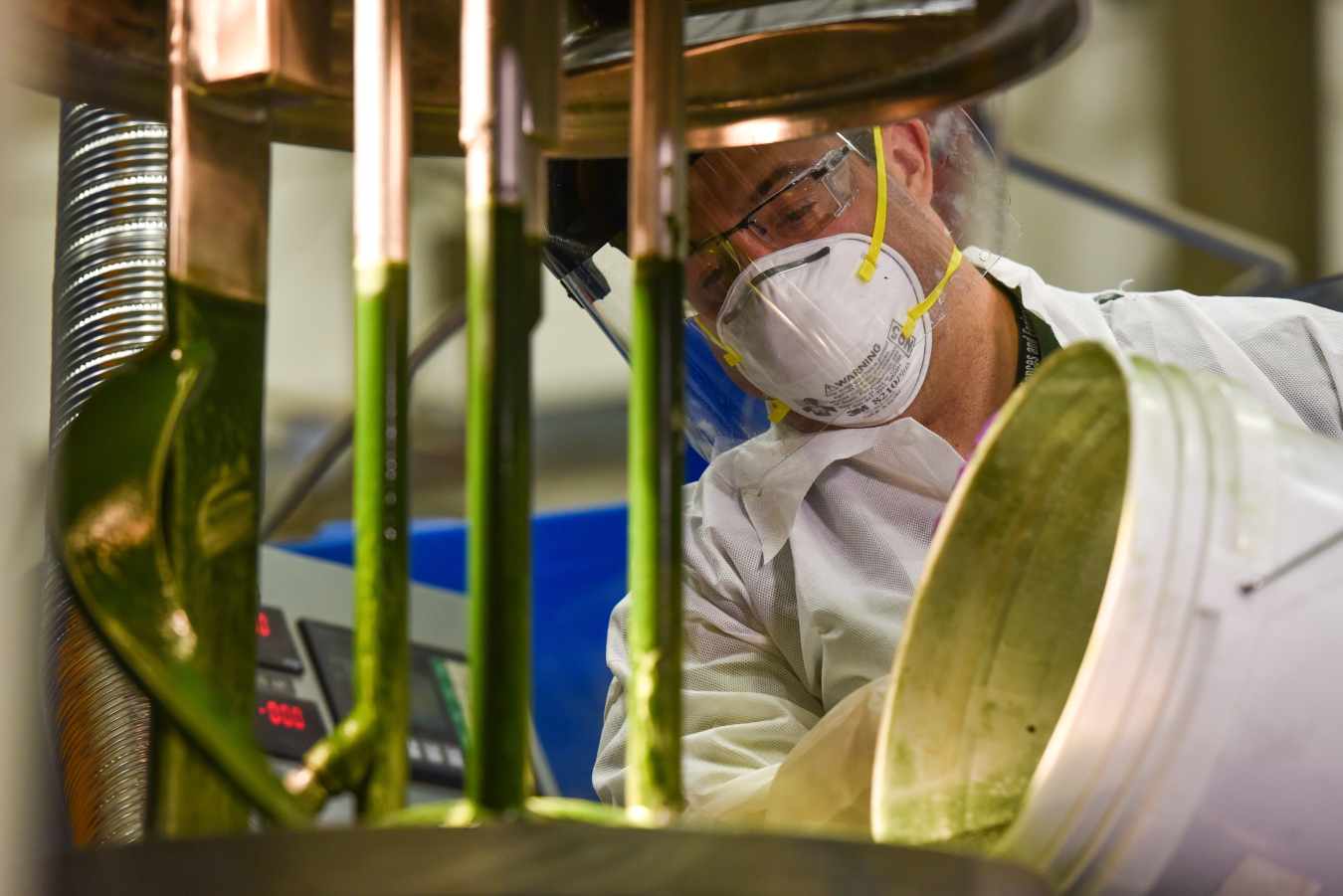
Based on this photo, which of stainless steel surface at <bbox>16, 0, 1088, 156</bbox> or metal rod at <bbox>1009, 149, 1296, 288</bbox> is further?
metal rod at <bbox>1009, 149, 1296, 288</bbox>

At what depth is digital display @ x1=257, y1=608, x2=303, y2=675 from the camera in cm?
129

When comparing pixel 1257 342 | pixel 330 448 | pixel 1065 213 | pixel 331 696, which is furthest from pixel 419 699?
pixel 1065 213

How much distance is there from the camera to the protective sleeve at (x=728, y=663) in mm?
1026

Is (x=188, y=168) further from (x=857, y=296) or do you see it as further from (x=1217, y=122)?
(x=1217, y=122)

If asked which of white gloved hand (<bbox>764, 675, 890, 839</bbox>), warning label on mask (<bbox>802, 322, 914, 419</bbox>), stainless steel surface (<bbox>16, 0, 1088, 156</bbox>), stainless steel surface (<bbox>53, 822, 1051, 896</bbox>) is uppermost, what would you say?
stainless steel surface (<bbox>16, 0, 1088, 156</bbox>)

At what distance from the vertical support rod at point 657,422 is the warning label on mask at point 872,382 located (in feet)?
1.91

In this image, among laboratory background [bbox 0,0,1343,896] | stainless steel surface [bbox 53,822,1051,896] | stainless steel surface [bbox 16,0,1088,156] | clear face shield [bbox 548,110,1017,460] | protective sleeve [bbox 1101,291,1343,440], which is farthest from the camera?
laboratory background [bbox 0,0,1343,896]

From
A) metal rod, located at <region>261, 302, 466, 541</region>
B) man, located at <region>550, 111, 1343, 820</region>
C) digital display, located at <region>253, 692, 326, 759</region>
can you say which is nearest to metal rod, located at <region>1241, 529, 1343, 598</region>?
man, located at <region>550, 111, 1343, 820</region>

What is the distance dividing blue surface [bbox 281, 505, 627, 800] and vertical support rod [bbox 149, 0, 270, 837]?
1030mm

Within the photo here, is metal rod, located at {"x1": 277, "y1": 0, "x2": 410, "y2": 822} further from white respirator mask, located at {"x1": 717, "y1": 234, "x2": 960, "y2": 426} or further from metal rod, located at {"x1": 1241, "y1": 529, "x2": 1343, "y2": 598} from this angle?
white respirator mask, located at {"x1": 717, "y1": 234, "x2": 960, "y2": 426}

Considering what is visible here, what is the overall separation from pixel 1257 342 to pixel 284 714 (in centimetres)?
95

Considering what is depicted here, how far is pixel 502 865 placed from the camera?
343 millimetres

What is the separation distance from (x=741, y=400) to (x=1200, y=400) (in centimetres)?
64

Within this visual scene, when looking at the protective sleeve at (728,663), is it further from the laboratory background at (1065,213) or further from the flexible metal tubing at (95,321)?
the laboratory background at (1065,213)
